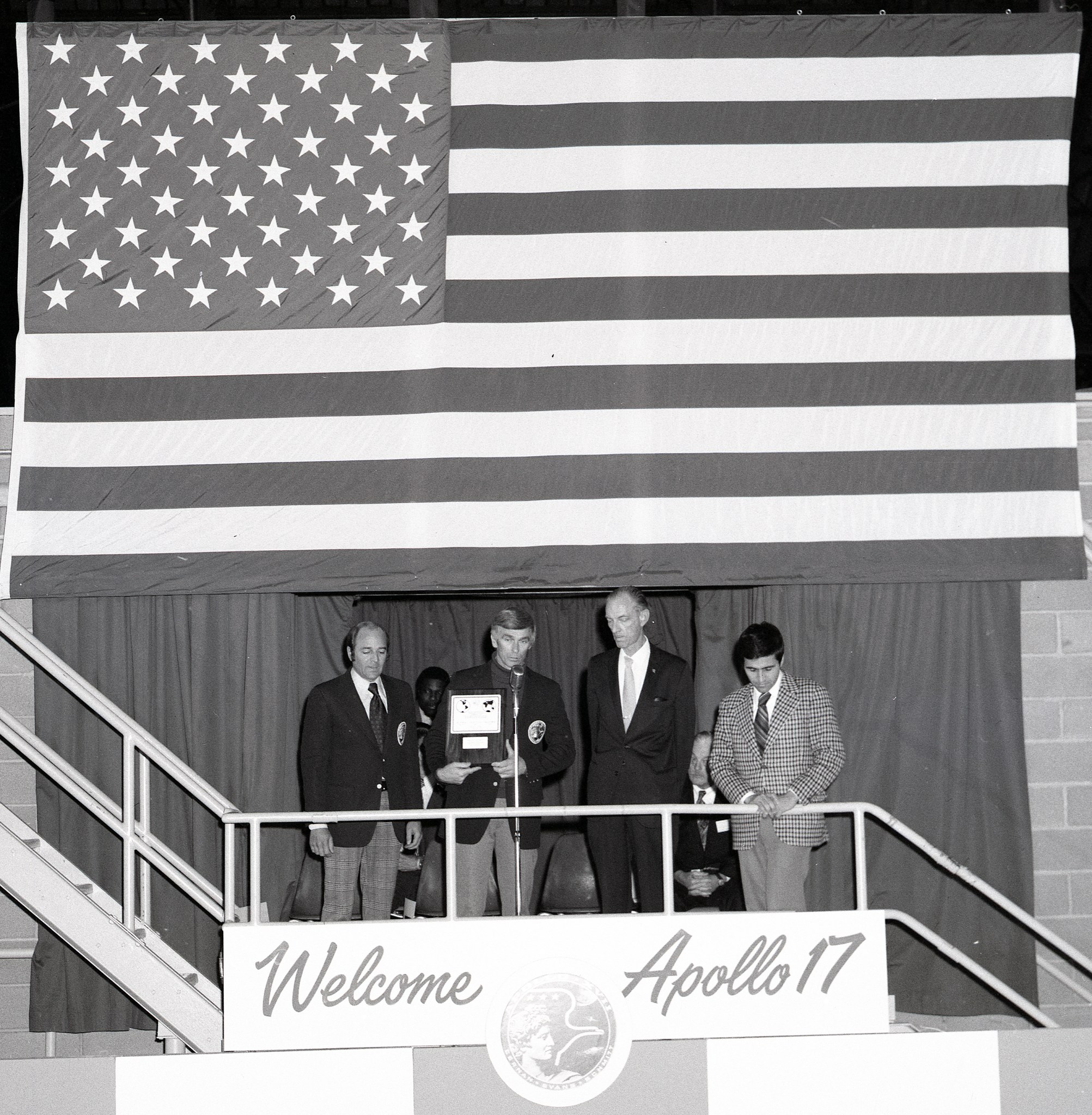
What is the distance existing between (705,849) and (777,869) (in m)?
0.90

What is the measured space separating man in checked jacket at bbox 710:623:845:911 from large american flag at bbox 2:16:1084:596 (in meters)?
0.96

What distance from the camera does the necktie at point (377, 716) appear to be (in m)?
6.13

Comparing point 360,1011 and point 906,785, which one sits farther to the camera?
point 906,785

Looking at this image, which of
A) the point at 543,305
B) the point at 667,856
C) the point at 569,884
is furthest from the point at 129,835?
the point at 543,305

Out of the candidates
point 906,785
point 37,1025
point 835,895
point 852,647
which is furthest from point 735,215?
point 37,1025

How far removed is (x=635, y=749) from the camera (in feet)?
19.4

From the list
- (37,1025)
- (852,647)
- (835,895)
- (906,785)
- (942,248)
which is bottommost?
(37,1025)

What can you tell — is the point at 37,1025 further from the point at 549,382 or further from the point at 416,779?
the point at 549,382

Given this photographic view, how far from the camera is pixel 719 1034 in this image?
5.43m

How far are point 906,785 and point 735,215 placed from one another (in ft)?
9.99

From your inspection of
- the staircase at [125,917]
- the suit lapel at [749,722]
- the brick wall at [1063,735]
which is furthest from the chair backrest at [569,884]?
the brick wall at [1063,735]

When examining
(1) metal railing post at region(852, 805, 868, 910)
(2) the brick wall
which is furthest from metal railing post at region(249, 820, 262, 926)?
(2) the brick wall

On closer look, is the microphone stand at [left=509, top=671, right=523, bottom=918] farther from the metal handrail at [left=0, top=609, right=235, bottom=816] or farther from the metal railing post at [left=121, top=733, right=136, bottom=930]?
the metal railing post at [left=121, top=733, right=136, bottom=930]

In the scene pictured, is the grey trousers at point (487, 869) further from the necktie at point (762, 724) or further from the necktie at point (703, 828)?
the necktie at point (762, 724)
